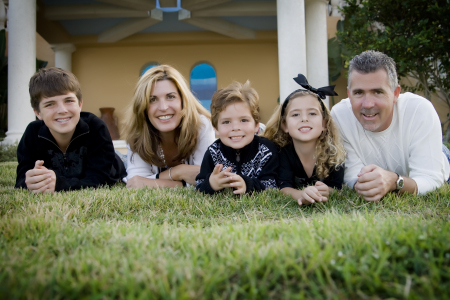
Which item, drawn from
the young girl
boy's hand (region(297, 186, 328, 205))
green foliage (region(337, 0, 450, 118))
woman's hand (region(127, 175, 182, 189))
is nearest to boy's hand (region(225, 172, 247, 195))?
the young girl

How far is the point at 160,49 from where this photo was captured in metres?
14.5

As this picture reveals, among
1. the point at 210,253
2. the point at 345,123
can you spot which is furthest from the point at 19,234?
the point at 345,123

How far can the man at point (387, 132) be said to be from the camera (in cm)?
286

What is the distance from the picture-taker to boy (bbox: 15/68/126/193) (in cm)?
333

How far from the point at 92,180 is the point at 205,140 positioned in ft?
4.23

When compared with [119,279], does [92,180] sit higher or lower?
higher

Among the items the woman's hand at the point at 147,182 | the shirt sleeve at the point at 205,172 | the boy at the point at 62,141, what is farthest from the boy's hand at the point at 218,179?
the boy at the point at 62,141

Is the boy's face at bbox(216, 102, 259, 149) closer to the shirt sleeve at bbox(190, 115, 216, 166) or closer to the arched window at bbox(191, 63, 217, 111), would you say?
the shirt sleeve at bbox(190, 115, 216, 166)

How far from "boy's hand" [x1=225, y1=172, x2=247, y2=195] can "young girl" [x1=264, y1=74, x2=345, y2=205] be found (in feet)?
1.29

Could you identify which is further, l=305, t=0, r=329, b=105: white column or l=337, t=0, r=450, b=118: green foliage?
l=305, t=0, r=329, b=105: white column

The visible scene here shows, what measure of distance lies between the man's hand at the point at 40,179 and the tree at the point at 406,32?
298 inches

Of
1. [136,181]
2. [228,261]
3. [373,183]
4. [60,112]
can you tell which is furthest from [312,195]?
[60,112]

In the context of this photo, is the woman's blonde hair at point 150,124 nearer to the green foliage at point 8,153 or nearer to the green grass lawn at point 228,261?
the green grass lawn at point 228,261

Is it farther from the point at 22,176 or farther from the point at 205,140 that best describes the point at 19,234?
the point at 205,140
